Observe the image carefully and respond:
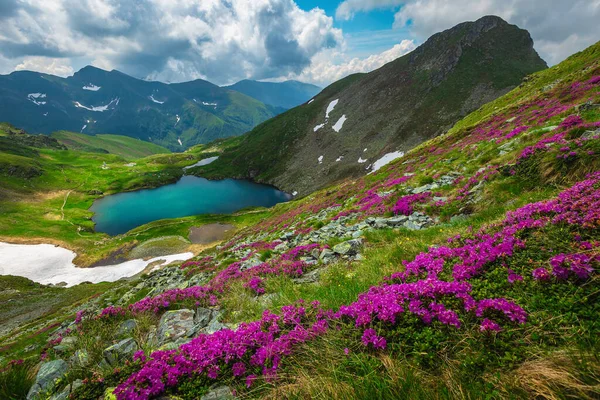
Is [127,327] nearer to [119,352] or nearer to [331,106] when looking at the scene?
[119,352]

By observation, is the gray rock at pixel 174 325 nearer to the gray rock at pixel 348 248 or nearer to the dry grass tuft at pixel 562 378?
the gray rock at pixel 348 248

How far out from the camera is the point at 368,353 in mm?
3713

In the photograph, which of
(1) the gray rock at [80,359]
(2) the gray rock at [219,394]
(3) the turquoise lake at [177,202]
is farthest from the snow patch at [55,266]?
(2) the gray rock at [219,394]

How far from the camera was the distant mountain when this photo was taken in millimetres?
108000

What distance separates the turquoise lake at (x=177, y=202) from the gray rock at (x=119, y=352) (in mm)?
110414

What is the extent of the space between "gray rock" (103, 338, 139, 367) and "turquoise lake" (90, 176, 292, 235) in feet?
362

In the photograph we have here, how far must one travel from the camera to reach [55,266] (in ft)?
210

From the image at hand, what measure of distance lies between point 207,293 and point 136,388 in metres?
6.02

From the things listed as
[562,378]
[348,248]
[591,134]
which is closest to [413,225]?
[348,248]

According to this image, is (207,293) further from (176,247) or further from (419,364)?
(176,247)

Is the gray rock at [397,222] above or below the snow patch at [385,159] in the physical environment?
below

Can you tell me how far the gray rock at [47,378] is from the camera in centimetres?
474

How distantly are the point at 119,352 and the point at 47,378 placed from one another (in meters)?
1.19

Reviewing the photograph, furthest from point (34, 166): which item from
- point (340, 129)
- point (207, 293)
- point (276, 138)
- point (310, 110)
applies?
point (207, 293)
